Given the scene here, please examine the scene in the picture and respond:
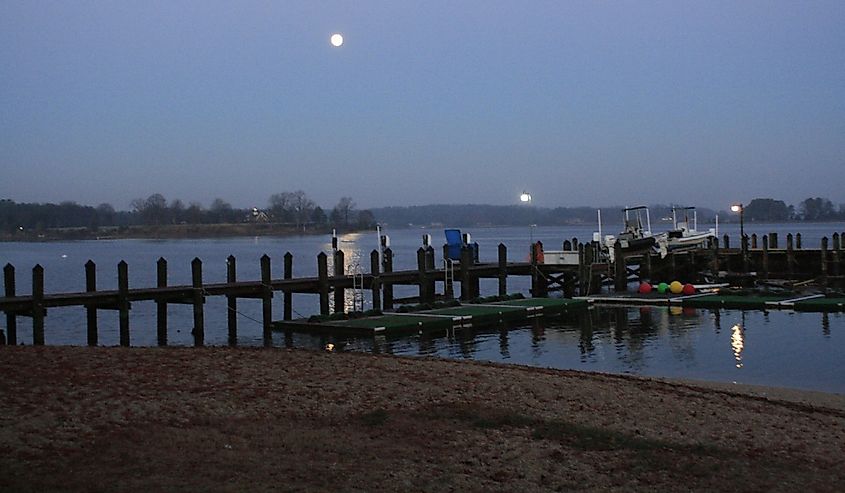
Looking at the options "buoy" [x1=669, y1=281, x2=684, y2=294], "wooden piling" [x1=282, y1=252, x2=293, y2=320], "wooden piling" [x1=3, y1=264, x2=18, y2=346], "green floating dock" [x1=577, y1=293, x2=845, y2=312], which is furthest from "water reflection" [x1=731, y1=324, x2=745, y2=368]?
"wooden piling" [x1=3, y1=264, x2=18, y2=346]

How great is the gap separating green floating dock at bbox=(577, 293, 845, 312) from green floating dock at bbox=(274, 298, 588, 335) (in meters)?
3.24

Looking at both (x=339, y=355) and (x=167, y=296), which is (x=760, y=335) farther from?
(x=167, y=296)

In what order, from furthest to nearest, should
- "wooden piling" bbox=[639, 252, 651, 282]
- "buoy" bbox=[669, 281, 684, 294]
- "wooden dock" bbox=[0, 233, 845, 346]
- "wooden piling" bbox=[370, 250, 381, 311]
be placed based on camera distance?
1. "wooden piling" bbox=[639, 252, 651, 282]
2. "buoy" bbox=[669, 281, 684, 294]
3. "wooden piling" bbox=[370, 250, 381, 311]
4. "wooden dock" bbox=[0, 233, 845, 346]

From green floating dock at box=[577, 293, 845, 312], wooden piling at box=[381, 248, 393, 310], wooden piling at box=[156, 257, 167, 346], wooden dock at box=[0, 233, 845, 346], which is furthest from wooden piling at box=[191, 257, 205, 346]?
green floating dock at box=[577, 293, 845, 312]

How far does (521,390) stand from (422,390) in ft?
5.30

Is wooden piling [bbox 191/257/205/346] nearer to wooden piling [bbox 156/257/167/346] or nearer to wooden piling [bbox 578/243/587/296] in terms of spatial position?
wooden piling [bbox 156/257/167/346]

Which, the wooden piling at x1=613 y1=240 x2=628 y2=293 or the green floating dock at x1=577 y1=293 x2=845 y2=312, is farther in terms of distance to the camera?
the wooden piling at x1=613 y1=240 x2=628 y2=293

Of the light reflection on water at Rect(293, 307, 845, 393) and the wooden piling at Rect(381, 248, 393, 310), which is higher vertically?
the wooden piling at Rect(381, 248, 393, 310)

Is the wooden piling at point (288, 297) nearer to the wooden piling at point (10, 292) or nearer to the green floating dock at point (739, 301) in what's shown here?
the wooden piling at point (10, 292)

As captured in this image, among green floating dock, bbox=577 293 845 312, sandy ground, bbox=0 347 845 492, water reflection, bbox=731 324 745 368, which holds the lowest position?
water reflection, bbox=731 324 745 368

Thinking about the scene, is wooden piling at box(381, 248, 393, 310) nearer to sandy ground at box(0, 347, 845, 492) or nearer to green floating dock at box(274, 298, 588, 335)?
green floating dock at box(274, 298, 588, 335)

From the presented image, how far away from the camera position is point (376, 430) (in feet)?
36.7

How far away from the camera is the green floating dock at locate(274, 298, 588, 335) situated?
28016 millimetres

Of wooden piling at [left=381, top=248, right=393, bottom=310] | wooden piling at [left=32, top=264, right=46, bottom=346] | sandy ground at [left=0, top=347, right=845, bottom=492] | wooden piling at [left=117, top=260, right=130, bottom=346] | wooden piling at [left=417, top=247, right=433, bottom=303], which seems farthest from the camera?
wooden piling at [left=381, top=248, right=393, bottom=310]
